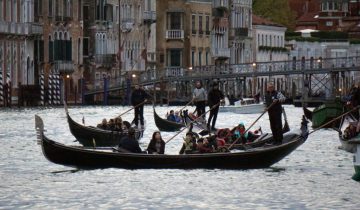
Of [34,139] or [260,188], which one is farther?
[34,139]

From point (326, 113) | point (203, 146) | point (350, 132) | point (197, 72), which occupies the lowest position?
point (197, 72)

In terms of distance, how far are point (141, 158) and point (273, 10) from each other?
117871 millimetres

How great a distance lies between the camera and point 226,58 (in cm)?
12494

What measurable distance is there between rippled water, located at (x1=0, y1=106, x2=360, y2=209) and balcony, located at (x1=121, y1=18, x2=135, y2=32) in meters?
65.8

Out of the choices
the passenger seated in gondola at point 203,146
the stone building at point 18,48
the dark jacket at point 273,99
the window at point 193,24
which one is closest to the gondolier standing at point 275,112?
the dark jacket at point 273,99

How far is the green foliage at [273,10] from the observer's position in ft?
495

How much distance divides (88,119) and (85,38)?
1460 inches

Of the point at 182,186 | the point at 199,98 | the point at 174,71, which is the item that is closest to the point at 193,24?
the point at 174,71

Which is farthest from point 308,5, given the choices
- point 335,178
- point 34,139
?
point 335,178

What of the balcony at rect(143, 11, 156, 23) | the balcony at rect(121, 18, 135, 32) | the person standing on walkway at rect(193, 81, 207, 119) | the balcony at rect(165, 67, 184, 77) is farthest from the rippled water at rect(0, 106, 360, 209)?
the balcony at rect(143, 11, 156, 23)

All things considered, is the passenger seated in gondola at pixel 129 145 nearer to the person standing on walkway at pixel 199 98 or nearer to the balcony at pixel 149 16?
the person standing on walkway at pixel 199 98

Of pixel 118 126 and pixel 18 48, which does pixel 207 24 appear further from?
pixel 118 126

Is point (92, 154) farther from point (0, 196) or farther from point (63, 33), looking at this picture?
point (63, 33)

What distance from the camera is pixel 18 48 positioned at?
89000 millimetres
